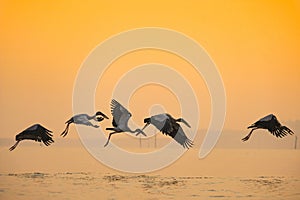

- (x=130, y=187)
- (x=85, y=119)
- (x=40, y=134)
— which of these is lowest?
(x=130, y=187)

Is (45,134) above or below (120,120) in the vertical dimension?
below

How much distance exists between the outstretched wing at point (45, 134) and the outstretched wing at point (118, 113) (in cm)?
42

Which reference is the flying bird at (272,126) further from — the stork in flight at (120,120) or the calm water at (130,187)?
the stork in flight at (120,120)

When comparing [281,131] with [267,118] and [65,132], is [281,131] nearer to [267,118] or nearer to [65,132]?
[267,118]

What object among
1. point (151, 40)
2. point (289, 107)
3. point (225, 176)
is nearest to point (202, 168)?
point (225, 176)

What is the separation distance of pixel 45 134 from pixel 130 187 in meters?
0.64

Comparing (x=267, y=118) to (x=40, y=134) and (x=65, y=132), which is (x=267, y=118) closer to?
(x=65, y=132)

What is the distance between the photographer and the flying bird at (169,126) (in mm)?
3174

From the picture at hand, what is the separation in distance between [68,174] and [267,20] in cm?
A: 161

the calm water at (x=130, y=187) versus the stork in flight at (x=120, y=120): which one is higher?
the stork in flight at (x=120, y=120)

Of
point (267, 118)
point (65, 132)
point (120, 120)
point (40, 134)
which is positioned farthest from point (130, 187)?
point (267, 118)

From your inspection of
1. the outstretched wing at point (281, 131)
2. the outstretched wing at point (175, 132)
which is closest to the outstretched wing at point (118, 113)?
the outstretched wing at point (175, 132)

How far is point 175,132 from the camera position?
3.17 meters

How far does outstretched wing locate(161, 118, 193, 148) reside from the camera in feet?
10.4
